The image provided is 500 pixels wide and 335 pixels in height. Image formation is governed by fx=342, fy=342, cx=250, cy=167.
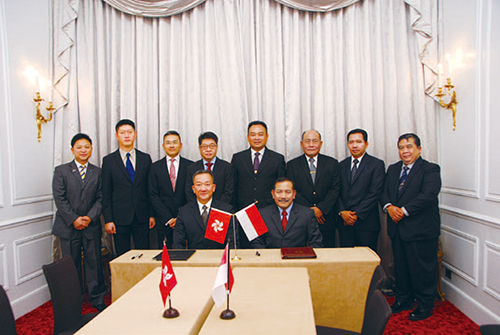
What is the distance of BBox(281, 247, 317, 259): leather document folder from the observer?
242 cm

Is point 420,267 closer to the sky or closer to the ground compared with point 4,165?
closer to the ground

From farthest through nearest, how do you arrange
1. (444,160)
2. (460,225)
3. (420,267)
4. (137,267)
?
(444,160)
(460,225)
(420,267)
(137,267)

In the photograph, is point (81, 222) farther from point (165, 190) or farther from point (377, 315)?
point (377, 315)

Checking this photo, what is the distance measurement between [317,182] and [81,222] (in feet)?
8.07

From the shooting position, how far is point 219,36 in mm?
4262

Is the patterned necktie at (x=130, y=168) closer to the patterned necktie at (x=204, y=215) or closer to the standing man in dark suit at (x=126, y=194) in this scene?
the standing man in dark suit at (x=126, y=194)

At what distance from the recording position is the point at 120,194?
12.0ft

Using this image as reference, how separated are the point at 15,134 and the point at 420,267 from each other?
4.22 meters

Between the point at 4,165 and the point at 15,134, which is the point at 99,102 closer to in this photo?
the point at 15,134

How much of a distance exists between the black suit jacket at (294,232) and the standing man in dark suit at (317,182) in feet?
1.93

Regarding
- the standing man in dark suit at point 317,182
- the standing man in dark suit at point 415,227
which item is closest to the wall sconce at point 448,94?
the standing man in dark suit at point 415,227

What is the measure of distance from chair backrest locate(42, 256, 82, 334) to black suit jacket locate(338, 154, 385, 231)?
2569mm

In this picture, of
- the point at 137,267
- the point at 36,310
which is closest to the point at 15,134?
the point at 36,310

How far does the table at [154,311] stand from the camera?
1486 mm
